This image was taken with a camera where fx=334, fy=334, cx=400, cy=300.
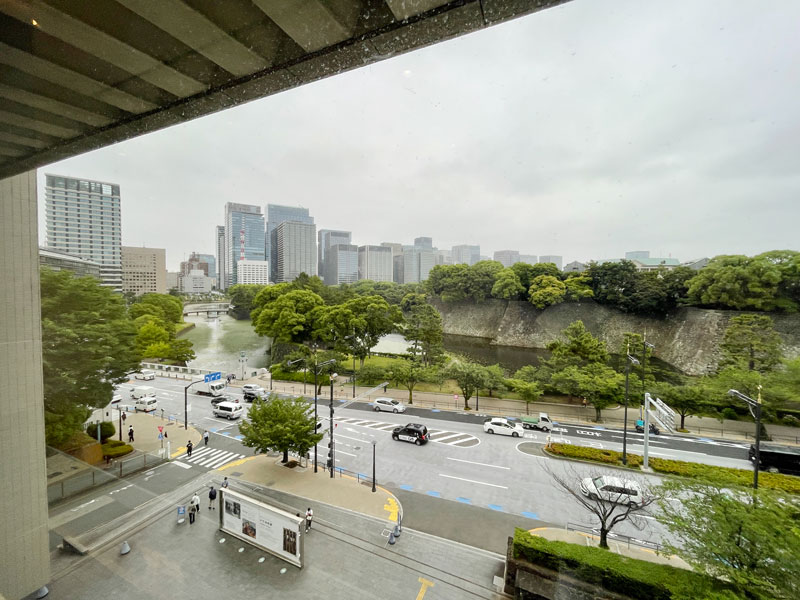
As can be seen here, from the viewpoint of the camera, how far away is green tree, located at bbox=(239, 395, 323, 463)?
30.7ft

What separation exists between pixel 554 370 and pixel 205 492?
1550 centimetres

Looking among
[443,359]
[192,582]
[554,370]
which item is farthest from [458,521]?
[443,359]

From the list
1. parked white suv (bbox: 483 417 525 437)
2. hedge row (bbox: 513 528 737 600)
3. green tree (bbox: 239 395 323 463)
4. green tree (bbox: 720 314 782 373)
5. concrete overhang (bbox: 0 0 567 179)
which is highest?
concrete overhang (bbox: 0 0 567 179)

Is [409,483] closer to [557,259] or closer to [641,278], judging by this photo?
[641,278]

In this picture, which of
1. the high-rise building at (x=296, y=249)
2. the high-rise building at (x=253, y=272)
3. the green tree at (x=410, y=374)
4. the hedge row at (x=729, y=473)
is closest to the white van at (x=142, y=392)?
the green tree at (x=410, y=374)

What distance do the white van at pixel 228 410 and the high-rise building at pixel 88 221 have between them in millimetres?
6394

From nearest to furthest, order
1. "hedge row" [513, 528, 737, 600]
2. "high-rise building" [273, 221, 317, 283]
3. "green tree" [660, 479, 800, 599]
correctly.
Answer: "green tree" [660, 479, 800, 599], "hedge row" [513, 528, 737, 600], "high-rise building" [273, 221, 317, 283]

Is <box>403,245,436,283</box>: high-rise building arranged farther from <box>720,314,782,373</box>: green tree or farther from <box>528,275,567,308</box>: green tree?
<box>720,314,782,373</box>: green tree

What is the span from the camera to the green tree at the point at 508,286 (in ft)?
106

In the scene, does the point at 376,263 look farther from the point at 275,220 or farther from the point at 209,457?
the point at 209,457

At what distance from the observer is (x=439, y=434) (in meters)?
13.0

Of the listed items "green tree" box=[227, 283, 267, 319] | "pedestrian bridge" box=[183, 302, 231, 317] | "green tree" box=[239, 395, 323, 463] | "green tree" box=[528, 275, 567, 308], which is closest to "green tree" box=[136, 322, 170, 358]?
"green tree" box=[239, 395, 323, 463]

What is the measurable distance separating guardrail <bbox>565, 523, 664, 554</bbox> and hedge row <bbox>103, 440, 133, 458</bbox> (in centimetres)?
1306

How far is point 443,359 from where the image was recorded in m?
20.3
